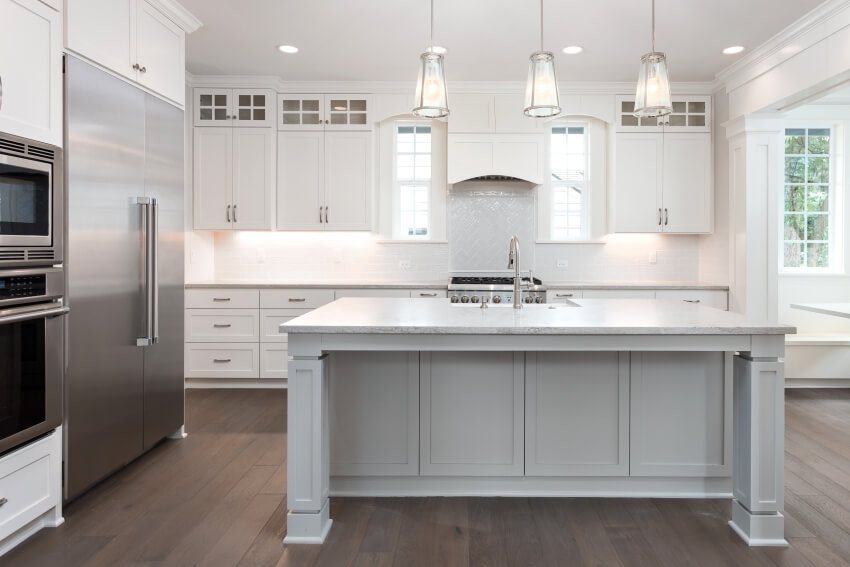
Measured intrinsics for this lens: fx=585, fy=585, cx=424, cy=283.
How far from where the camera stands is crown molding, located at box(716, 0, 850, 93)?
354 cm

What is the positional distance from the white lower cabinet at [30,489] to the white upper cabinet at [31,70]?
4.12 feet

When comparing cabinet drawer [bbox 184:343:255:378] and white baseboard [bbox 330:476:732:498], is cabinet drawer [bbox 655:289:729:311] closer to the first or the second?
white baseboard [bbox 330:476:732:498]

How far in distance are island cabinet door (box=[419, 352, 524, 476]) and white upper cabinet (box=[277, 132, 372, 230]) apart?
2.85 m

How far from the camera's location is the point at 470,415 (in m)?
2.80

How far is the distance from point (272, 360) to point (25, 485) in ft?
8.94

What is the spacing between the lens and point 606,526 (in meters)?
2.49

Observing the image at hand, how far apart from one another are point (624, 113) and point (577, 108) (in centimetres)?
43

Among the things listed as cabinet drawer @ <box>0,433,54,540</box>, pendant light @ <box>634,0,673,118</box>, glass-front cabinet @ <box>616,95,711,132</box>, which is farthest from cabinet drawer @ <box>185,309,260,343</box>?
glass-front cabinet @ <box>616,95,711,132</box>

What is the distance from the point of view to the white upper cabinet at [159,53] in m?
3.21

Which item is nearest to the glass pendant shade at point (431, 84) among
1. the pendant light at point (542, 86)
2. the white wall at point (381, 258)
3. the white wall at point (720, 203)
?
the pendant light at point (542, 86)

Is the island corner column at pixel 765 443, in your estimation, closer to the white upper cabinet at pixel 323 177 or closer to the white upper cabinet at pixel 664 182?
the white upper cabinet at pixel 664 182

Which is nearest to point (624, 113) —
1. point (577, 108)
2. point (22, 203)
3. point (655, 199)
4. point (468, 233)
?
point (577, 108)

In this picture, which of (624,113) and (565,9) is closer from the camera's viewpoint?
(565,9)

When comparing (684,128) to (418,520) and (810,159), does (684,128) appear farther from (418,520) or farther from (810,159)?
(418,520)
